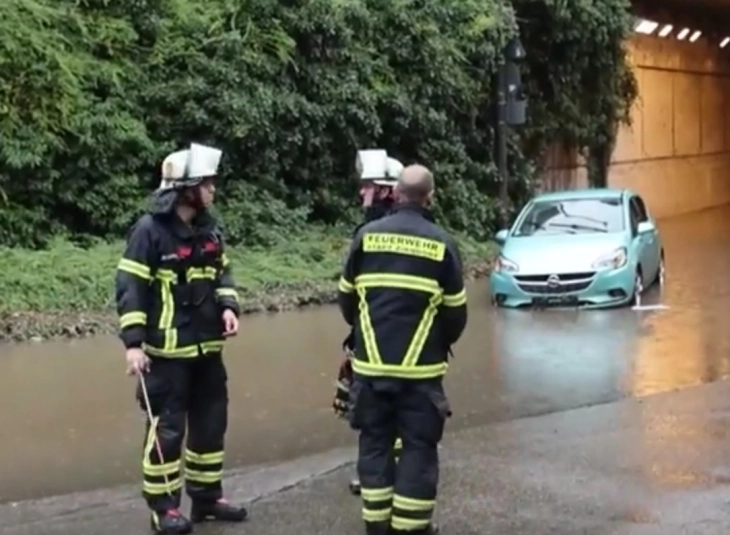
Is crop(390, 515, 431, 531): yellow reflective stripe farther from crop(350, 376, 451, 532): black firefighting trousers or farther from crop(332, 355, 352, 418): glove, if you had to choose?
crop(332, 355, 352, 418): glove

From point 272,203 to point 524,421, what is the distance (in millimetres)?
10259

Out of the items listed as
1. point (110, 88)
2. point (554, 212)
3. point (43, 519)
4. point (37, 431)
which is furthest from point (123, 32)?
point (43, 519)

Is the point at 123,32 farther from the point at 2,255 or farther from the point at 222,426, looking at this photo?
the point at 222,426

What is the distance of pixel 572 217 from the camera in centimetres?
1709

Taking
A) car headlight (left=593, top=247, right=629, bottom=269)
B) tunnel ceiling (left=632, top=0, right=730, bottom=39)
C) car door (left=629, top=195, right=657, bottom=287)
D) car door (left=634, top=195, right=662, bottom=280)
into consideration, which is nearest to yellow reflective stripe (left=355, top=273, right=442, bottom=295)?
car headlight (left=593, top=247, right=629, bottom=269)

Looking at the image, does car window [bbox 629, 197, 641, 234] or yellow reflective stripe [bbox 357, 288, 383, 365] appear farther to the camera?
car window [bbox 629, 197, 641, 234]

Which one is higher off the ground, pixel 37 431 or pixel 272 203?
pixel 272 203

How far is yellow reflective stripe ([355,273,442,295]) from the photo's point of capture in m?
6.08

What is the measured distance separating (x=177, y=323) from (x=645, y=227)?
11614 mm

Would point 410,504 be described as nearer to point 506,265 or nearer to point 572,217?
point 506,265

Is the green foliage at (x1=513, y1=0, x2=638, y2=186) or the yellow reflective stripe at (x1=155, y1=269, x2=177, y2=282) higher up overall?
the green foliage at (x1=513, y1=0, x2=638, y2=186)

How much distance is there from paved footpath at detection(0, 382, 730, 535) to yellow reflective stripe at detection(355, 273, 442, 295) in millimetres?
1246

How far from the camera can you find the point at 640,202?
1831cm

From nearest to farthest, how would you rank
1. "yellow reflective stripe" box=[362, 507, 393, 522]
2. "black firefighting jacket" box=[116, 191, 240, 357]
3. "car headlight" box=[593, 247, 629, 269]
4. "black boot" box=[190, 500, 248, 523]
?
"yellow reflective stripe" box=[362, 507, 393, 522] → "black firefighting jacket" box=[116, 191, 240, 357] → "black boot" box=[190, 500, 248, 523] → "car headlight" box=[593, 247, 629, 269]
